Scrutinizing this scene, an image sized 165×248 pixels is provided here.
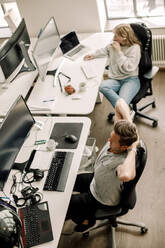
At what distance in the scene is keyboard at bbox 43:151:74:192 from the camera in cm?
261

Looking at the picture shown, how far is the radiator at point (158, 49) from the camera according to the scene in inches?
169

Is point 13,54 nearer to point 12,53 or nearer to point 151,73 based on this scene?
point 12,53

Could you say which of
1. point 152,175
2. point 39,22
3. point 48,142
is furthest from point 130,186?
point 39,22

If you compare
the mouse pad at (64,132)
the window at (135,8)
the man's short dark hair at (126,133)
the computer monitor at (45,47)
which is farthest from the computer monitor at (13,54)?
the man's short dark hair at (126,133)

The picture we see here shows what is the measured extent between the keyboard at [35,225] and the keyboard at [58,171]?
158mm

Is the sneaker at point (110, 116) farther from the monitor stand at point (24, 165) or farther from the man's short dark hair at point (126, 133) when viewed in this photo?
the man's short dark hair at point (126, 133)

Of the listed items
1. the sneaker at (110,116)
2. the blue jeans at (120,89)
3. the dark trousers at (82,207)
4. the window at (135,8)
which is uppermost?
the window at (135,8)

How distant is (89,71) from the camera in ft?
12.0

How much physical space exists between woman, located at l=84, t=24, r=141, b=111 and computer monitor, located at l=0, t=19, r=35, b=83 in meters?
0.88

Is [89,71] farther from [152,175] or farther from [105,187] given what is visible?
[105,187]

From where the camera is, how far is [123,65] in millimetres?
3562

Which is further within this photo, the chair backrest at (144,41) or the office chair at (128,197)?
the chair backrest at (144,41)

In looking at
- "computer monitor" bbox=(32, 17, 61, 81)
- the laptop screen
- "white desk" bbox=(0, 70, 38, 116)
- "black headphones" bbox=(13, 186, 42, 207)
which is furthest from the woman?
"black headphones" bbox=(13, 186, 42, 207)

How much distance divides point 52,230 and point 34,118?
120 cm
